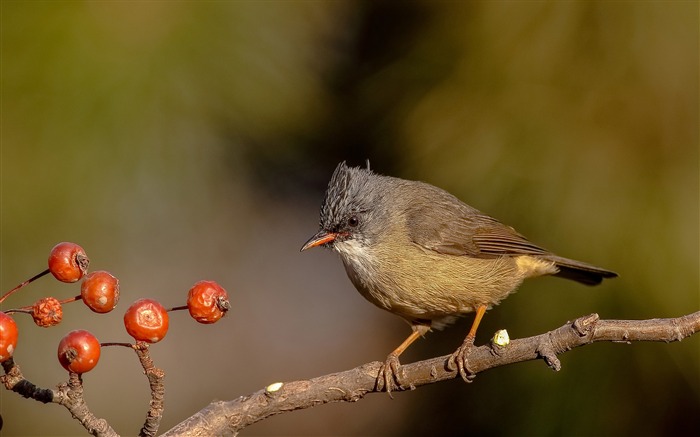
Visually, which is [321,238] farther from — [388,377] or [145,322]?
[145,322]

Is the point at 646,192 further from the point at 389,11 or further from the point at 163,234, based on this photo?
the point at 163,234

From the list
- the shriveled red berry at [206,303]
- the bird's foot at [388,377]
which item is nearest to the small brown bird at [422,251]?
the bird's foot at [388,377]

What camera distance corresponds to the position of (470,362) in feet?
9.60

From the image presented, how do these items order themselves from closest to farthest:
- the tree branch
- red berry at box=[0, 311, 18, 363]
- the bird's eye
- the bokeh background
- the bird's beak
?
1. red berry at box=[0, 311, 18, 363]
2. the tree branch
3. the bokeh background
4. the bird's beak
5. the bird's eye

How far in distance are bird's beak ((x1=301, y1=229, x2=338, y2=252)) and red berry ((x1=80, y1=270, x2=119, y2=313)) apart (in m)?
2.17

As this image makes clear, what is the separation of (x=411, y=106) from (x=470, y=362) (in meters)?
1.89

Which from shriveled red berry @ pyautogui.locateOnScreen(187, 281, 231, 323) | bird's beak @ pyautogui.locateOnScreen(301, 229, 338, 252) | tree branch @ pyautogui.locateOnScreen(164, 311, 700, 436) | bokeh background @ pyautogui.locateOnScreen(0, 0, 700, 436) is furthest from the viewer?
bird's beak @ pyautogui.locateOnScreen(301, 229, 338, 252)

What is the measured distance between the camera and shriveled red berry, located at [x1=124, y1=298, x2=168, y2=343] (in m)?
2.08

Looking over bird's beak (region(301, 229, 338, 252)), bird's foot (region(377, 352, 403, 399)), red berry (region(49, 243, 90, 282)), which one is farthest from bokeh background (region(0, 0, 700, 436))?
red berry (region(49, 243, 90, 282))

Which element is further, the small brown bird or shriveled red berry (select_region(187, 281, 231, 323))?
the small brown bird

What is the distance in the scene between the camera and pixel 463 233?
446cm

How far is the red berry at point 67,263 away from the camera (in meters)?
2.13

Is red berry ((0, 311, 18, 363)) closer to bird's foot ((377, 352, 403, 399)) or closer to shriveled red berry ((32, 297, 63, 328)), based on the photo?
shriveled red berry ((32, 297, 63, 328))

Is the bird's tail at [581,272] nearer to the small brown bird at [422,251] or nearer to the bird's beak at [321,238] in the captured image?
the small brown bird at [422,251]
